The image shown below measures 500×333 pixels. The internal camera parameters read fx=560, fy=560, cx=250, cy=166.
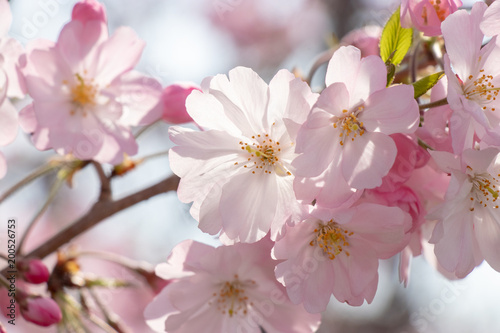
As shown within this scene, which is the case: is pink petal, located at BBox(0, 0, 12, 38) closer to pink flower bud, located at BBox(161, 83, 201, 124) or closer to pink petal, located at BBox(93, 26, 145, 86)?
pink petal, located at BBox(93, 26, 145, 86)

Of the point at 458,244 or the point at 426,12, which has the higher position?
the point at 426,12

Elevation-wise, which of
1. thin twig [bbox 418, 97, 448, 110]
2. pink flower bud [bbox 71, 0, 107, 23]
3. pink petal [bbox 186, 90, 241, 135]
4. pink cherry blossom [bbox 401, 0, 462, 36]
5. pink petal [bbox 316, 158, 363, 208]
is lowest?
pink petal [bbox 316, 158, 363, 208]

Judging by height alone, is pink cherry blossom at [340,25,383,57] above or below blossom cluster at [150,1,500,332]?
above

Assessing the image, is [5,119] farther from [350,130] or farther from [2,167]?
[350,130]

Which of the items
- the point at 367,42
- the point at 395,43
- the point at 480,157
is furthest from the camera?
the point at 367,42

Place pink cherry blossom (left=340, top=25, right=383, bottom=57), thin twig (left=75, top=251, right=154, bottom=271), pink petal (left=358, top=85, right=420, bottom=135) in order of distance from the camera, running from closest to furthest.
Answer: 1. pink petal (left=358, top=85, right=420, bottom=135)
2. thin twig (left=75, top=251, right=154, bottom=271)
3. pink cherry blossom (left=340, top=25, right=383, bottom=57)

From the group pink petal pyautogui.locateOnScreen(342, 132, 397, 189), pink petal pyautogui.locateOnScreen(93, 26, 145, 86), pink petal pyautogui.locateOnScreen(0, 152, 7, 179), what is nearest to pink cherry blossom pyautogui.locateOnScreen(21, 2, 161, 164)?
pink petal pyautogui.locateOnScreen(93, 26, 145, 86)

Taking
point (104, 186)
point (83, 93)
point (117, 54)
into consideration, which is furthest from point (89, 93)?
point (104, 186)

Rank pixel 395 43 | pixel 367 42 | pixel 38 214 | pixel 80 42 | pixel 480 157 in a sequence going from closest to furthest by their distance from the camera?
pixel 480 157 → pixel 395 43 → pixel 80 42 → pixel 38 214 → pixel 367 42
